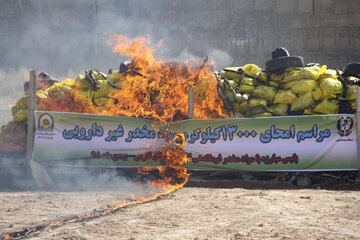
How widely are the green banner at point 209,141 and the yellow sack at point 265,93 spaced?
70 cm

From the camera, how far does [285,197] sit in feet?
22.1

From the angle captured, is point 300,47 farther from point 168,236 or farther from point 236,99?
point 168,236

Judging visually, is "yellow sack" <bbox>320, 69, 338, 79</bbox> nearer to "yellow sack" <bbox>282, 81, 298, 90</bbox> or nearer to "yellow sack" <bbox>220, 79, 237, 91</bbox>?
"yellow sack" <bbox>282, 81, 298, 90</bbox>

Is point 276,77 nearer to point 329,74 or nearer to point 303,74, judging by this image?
point 303,74

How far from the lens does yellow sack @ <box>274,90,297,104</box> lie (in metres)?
8.78

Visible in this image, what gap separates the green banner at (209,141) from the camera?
26.8 ft

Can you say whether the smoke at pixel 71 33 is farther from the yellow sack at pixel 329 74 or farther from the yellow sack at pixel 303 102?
the yellow sack at pixel 303 102

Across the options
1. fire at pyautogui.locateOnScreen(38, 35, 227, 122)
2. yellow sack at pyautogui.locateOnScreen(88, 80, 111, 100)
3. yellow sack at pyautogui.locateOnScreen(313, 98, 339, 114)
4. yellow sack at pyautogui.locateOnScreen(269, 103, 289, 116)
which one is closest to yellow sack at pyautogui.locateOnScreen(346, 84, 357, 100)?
yellow sack at pyautogui.locateOnScreen(313, 98, 339, 114)

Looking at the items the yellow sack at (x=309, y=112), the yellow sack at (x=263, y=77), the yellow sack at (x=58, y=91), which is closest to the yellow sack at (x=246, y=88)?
the yellow sack at (x=263, y=77)

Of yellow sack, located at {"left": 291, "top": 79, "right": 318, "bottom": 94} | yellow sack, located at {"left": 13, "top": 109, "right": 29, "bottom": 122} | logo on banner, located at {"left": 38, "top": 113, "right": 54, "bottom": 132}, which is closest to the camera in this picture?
yellow sack, located at {"left": 291, "top": 79, "right": 318, "bottom": 94}

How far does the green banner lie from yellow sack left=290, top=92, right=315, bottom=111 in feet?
1.17

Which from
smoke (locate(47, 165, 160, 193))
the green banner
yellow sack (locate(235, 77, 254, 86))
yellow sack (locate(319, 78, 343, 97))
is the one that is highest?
yellow sack (locate(235, 77, 254, 86))

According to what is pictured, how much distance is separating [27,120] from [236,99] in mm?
5186

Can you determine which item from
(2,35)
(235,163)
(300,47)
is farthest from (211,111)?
(2,35)
